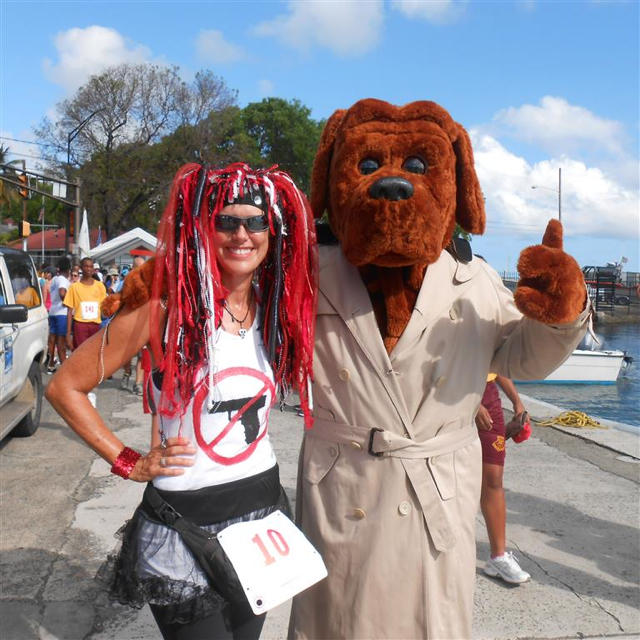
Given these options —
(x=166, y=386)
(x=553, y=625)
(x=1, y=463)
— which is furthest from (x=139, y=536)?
(x=1, y=463)

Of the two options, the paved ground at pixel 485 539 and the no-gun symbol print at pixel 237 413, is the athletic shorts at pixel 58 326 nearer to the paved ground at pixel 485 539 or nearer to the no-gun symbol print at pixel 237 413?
the paved ground at pixel 485 539

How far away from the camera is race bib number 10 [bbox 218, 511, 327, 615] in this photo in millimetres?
1879

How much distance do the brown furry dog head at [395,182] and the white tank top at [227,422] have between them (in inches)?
19.3

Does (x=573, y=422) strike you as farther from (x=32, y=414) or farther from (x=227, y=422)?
(x=227, y=422)

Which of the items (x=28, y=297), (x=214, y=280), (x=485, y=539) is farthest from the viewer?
(x=28, y=297)

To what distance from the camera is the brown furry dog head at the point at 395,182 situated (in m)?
2.06

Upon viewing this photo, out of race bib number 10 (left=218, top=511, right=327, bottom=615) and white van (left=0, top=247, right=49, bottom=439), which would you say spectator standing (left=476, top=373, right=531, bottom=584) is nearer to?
race bib number 10 (left=218, top=511, right=327, bottom=615)

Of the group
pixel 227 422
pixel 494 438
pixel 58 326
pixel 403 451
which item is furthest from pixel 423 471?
pixel 58 326

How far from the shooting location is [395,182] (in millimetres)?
2062

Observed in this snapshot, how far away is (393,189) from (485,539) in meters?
2.95

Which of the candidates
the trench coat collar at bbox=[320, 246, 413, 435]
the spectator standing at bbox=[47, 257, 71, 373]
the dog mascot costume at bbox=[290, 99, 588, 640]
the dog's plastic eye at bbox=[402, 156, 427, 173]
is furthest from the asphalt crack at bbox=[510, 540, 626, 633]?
the spectator standing at bbox=[47, 257, 71, 373]

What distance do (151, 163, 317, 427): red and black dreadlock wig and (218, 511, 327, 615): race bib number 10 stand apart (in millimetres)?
377

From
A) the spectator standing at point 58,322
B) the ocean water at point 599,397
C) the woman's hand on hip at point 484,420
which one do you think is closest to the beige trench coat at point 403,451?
the woman's hand on hip at point 484,420

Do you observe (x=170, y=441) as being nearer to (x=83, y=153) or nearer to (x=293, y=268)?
(x=293, y=268)
